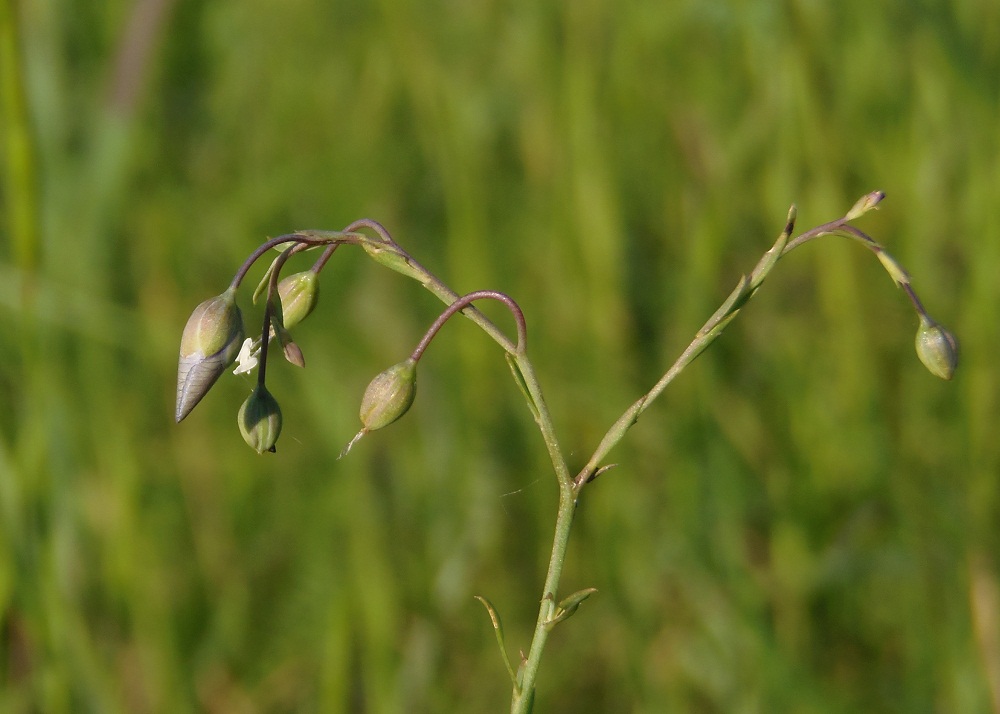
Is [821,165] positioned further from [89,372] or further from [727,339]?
[89,372]

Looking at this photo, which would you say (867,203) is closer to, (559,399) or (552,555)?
(552,555)

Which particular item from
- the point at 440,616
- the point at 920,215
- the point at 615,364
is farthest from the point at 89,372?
the point at 920,215

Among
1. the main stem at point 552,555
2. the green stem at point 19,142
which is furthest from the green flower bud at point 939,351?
the green stem at point 19,142

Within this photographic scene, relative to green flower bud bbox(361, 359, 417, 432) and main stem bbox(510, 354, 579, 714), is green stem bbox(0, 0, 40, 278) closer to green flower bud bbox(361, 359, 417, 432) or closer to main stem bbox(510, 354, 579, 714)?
green flower bud bbox(361, 359, 417, 432)

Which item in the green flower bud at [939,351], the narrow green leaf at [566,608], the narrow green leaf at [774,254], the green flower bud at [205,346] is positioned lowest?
the narrow green leaf at [566,608]

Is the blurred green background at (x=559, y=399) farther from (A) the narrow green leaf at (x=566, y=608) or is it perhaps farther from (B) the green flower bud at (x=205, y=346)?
(A) the narrow green leaf at (x=566, y=608)

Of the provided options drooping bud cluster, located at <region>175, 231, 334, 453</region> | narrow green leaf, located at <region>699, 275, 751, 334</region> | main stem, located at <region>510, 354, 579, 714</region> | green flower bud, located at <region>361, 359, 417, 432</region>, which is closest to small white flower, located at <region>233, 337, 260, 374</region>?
drooping bud cluster, located at <region>175, 231, 334, 453</region>

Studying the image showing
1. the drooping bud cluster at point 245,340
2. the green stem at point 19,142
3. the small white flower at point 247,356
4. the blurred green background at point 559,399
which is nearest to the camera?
the drooping bud cluster at point 245,340

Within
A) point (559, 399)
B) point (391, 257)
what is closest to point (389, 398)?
point (391, 257)
